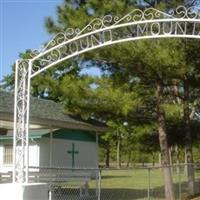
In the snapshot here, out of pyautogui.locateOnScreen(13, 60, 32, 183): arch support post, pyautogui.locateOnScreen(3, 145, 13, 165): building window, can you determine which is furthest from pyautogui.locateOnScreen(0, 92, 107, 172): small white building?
pyautogui.locateOnScreen(13, 60, 32, 183): arch support post

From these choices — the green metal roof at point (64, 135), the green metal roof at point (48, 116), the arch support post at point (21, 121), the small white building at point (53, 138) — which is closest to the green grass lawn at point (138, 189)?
the small white building at point (53, 138)

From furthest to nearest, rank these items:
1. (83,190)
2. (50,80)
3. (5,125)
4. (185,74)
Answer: (5,125)
(83,190)
(50,80)
(185,74)

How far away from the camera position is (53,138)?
22.5 m

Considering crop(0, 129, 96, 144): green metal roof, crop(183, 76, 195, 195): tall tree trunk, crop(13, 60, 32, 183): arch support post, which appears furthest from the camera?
crop(0, 129, 96, 144): green metal roof

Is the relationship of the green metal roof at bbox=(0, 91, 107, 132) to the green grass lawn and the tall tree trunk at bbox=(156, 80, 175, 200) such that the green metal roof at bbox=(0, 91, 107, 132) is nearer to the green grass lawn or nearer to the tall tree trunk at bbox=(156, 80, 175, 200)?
the green grass lawn

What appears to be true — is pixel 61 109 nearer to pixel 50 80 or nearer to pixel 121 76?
pixel 50 80

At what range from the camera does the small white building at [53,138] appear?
2070 centimetres

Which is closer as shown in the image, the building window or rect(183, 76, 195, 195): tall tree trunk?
rect(183, 76, 195, 195): tall tree trunk

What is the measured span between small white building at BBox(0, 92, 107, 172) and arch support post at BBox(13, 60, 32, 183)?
654cm

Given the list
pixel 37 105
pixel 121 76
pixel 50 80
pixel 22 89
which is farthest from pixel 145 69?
pixel 37 105

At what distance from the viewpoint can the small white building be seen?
20702mm

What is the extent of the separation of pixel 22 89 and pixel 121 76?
6495 mm

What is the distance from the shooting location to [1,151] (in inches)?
925

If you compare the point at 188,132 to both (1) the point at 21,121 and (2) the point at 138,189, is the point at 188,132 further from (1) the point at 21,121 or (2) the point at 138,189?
(1) the point at 21,121
